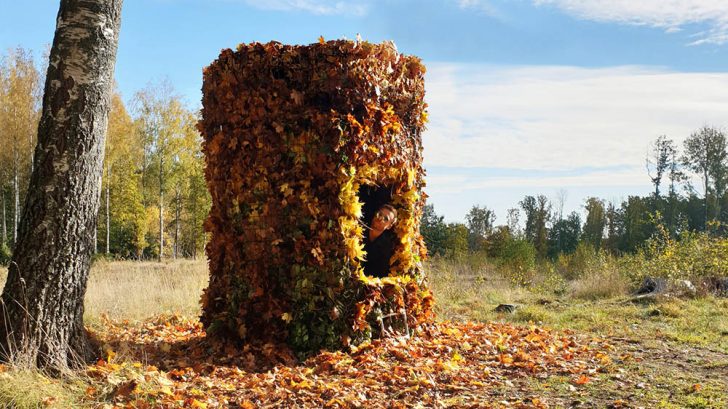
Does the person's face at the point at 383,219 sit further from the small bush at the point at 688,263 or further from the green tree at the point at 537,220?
the green tree at the point at 537,220

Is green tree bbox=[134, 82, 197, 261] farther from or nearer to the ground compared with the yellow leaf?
farther from the ground

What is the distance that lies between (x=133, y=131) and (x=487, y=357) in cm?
2418

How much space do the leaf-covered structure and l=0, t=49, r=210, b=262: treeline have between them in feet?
63.2

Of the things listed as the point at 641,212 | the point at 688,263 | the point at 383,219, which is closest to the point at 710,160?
the point at 641,212

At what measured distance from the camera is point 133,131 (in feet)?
89.4

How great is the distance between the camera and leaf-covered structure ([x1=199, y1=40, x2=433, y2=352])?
6238 millimetres

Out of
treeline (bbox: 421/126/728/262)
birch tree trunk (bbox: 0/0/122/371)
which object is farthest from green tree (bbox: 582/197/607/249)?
birch tree trunk (bbox: 0/0/122/371)

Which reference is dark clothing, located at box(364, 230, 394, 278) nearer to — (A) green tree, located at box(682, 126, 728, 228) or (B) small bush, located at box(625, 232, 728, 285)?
(B) small bush, located at box(625, 232, 728, 285)

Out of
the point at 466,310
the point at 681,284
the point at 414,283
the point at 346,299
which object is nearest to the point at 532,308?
the point at 466,310

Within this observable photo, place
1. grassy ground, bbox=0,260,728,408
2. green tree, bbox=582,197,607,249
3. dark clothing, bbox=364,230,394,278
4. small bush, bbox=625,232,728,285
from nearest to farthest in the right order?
1. grassy ground, bbox=0,260,728,408
2. dark clothing, bbox=364,230,394,278
3. small bush, bbox=625,232,728,285
4. green tree, bbox=582,197,607,249

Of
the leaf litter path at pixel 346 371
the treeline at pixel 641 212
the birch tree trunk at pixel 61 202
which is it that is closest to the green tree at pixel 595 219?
the treeline at pixel 641 212

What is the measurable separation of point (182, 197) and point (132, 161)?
304cm

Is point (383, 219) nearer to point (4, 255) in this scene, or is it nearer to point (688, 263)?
point (688, 263)

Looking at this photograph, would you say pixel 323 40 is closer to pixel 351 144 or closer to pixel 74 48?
pixel 351 144
